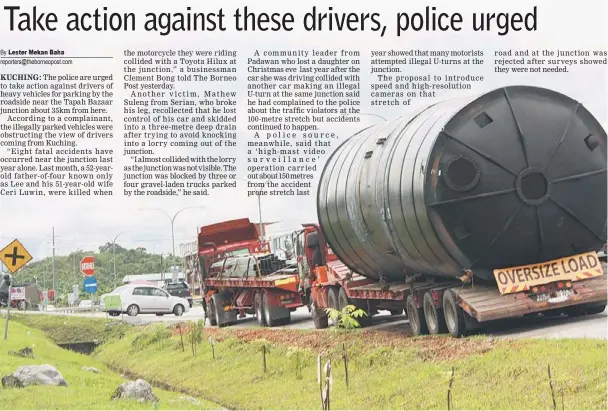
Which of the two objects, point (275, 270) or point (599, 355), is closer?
point (599, 355)

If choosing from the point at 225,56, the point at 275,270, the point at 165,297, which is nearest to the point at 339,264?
the point at 275,270

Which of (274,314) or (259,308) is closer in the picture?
(274,314)

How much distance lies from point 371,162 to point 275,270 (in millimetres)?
8388

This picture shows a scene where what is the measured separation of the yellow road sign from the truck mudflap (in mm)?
8777

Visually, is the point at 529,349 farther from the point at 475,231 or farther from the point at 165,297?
the point at 165,297

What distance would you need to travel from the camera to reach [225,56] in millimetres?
12703

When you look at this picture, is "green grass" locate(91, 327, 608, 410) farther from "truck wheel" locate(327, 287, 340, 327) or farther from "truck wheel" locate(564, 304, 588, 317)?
"truck wheel" locate(327, 287, 340, 327)

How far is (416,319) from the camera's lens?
13.5 metres

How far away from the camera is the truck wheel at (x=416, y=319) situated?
527 inches

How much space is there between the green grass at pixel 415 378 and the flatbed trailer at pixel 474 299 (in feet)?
1.87

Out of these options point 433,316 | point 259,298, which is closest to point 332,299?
point 259,298

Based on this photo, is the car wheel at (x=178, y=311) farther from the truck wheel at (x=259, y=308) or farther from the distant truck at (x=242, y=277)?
the truck wheel at (x=259, y=308)

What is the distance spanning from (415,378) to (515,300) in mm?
2272

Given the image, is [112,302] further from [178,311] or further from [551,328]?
[551,328]
